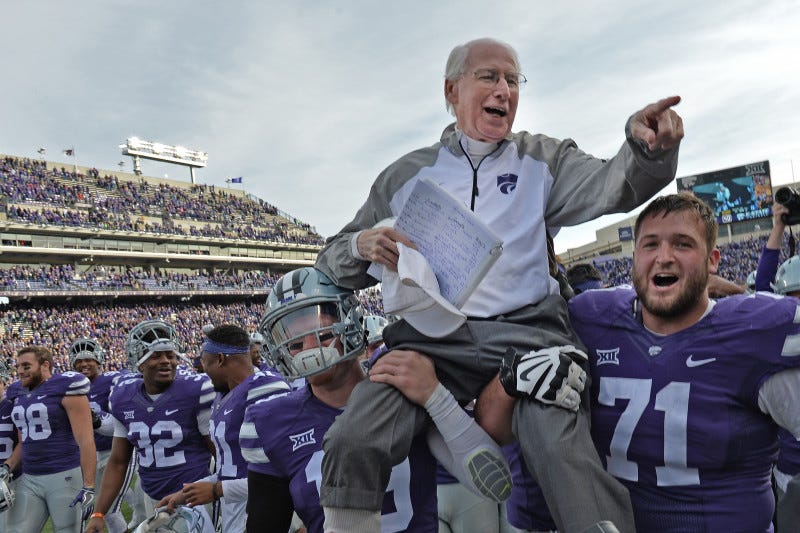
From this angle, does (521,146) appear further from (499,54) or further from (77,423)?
(77,423)

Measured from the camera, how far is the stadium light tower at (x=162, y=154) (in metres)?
49.7

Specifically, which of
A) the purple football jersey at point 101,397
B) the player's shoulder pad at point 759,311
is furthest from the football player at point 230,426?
the purple football jersey at point 101,397

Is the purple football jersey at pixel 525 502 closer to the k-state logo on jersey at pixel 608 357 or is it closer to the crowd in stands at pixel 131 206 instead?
the k-state logo on jersey at pixel 608 357

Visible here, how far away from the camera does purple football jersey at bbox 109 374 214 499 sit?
5102 mm

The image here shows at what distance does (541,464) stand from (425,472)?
79cm

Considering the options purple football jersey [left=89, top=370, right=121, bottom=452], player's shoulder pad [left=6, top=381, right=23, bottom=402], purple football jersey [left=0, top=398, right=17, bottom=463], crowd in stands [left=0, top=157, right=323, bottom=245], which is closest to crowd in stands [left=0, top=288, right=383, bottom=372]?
crowd in stands [left=0, top=157, right=323, bottom=245]

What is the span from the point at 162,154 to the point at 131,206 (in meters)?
9.83

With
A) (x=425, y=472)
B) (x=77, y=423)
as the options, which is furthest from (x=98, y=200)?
(x=425, y=472)

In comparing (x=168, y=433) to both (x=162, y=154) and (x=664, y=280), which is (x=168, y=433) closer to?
(x=664, y=280)

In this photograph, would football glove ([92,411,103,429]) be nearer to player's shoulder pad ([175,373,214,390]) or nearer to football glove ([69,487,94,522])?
football glove ([69,487,94,522])

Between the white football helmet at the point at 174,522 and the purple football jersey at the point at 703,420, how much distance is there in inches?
81.1

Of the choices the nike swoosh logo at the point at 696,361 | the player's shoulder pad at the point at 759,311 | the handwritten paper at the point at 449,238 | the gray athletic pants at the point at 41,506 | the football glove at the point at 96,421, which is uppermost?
the handwritten paper at the point at 449,238

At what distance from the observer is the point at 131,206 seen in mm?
43250

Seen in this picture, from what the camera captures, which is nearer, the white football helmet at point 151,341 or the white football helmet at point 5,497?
the white football helmet at point 151,341
